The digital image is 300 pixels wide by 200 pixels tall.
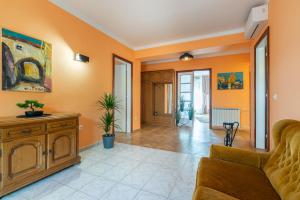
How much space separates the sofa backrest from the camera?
1.02 m

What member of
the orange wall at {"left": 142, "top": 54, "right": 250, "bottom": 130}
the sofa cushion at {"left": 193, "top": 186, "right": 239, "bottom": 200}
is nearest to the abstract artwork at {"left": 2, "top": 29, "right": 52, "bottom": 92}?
the sofa cushion at {"left": 193, "top": 186, "right": 239, "bottom": 200}

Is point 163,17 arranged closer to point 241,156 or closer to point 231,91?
point 241,156

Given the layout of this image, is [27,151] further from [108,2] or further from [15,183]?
[108,2]

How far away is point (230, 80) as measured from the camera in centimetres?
523

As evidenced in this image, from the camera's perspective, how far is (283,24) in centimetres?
199

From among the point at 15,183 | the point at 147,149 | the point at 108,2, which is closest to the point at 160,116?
the point at 147,149

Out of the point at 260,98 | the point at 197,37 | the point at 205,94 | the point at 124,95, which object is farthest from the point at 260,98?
the point at 205,94

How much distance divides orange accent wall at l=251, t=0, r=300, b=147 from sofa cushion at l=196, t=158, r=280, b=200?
1.00 metres

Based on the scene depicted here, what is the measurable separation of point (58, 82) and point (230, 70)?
5370mm

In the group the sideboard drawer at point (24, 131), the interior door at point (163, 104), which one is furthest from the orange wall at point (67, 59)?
the interior door at point (163, 104)

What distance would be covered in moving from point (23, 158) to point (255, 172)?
8.58 ft

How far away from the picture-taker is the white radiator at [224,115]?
16.8ft

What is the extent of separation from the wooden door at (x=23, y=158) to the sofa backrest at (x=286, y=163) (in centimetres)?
260

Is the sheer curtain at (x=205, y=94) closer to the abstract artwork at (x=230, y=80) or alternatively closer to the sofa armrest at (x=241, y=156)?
the abstract artwork at (x=230, y=80)
